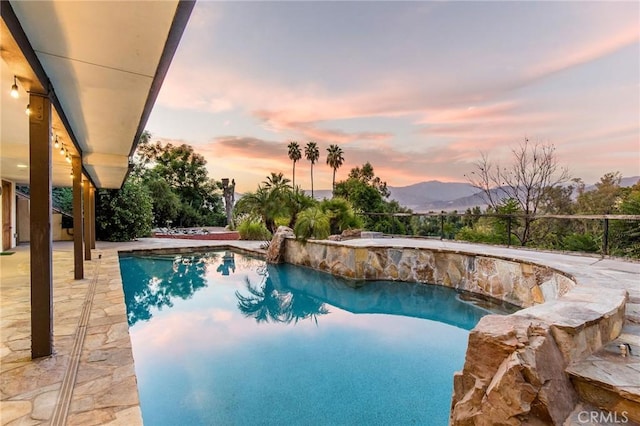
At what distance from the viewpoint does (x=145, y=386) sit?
321 centimetres

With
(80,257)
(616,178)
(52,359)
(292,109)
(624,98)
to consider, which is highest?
(292,109)

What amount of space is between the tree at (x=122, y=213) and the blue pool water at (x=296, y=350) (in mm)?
7195

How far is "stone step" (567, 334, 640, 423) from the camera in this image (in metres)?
1.72

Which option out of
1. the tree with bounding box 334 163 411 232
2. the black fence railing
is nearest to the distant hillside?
the tree with bounding box 334 163 411 232

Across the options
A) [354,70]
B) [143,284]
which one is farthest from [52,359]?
[354,70]

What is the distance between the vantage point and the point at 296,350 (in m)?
4.19

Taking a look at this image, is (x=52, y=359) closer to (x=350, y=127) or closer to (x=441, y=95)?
(x=441, y=95)

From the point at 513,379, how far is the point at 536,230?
11.7 meters

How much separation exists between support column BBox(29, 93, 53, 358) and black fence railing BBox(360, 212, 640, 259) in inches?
303

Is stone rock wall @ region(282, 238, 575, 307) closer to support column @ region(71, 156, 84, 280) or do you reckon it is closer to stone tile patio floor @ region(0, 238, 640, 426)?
stone tile patio floor @ region(0, 238, 640, 426)

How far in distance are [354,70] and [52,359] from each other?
10576 mm

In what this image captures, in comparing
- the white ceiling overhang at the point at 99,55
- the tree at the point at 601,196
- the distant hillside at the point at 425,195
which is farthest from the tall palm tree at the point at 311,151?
the white ceiling overhang at the point at 99,55

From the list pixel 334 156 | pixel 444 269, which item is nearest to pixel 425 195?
pixel 334 156

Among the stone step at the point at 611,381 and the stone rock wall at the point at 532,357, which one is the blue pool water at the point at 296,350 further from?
the stone step at the point at 611,381
